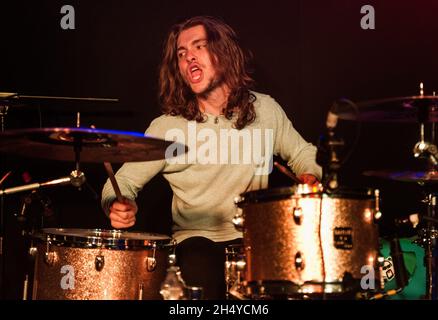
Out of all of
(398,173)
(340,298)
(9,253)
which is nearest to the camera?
(340,298)

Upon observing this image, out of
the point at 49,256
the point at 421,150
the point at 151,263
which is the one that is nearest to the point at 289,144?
the point at 421,150

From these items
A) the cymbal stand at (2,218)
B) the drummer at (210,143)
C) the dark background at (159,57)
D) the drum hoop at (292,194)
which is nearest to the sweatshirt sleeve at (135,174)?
the drummer at (210,143)

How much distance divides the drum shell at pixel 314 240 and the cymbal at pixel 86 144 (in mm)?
511

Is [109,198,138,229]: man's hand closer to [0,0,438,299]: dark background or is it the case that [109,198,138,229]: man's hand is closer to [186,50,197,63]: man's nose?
[0,0,438,299]: dark background

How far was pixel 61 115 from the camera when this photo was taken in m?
4.09

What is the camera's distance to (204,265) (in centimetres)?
361

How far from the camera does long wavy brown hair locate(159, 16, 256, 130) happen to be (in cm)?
400

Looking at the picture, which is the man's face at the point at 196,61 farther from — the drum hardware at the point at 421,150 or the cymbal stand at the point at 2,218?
the drum hardware at the point at 421,150

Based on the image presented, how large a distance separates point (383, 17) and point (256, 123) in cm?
87

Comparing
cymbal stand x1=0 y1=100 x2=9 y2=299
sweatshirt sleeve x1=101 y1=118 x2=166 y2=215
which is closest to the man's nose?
sweatshirt sleeve x1=101 y1=118 x2=166 y2=215

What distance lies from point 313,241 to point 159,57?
1618 mm

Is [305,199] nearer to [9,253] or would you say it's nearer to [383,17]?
[383,17]

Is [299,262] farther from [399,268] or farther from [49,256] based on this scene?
[49,256]
